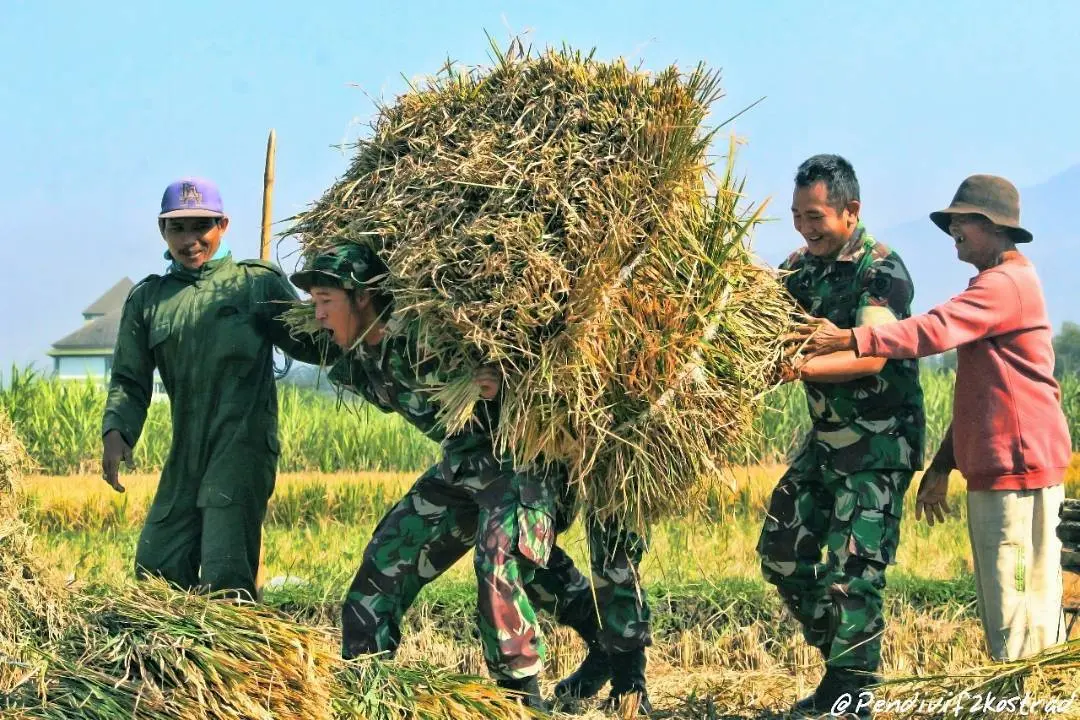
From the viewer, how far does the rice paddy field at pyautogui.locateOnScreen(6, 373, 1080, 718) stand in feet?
18.0

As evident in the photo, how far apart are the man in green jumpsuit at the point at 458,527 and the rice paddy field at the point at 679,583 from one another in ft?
0.83

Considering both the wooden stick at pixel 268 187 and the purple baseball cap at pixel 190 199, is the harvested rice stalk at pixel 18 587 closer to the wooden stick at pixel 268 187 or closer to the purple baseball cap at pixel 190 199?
the purple baseball cap at pixel 190 199

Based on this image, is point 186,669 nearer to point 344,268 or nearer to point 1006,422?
point 344,268

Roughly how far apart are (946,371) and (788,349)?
17.0m

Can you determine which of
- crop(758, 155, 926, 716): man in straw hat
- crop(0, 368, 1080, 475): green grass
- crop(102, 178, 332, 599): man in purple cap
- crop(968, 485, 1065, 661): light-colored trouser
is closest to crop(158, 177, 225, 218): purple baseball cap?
crop(102, 178, 332, 599): man in purple cap

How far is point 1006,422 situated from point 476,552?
1.96m

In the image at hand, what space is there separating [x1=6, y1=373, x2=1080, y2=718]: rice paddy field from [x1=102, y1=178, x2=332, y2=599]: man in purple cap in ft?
1.49

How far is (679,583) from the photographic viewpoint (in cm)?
707

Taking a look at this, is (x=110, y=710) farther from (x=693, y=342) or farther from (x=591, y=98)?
(x=591, y=98)

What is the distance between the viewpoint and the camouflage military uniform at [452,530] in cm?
449

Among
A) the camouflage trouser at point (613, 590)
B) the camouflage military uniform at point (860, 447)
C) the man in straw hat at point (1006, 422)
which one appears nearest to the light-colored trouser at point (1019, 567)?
the man in straw hat at point (1006, 422)

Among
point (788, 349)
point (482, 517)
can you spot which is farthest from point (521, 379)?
point (788, 349)

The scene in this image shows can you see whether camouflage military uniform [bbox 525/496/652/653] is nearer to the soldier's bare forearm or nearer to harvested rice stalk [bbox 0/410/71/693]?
the soldier's bare forearm

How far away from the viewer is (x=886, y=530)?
16.3 ft
